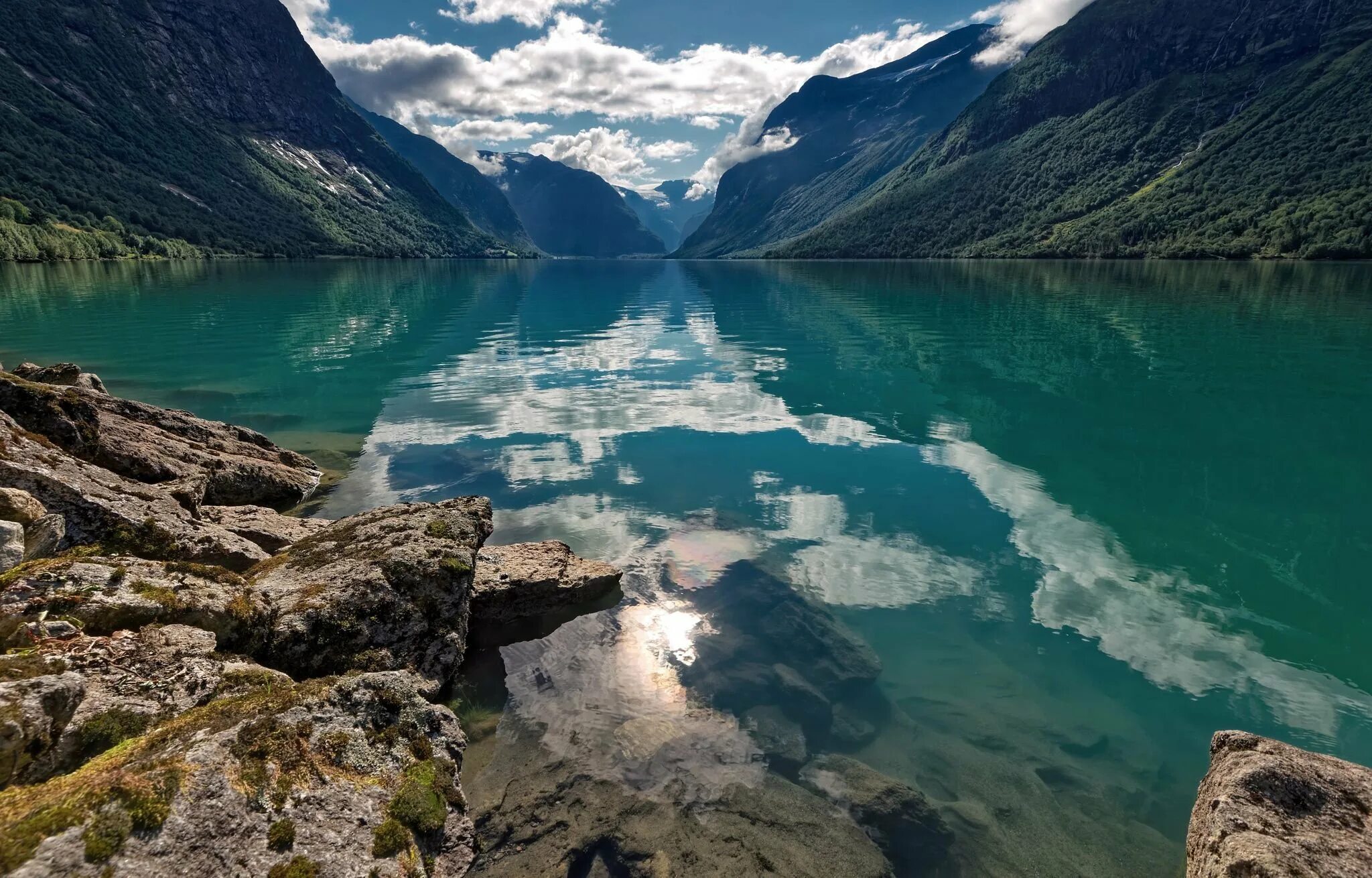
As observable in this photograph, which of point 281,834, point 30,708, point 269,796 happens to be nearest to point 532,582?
point 269,796

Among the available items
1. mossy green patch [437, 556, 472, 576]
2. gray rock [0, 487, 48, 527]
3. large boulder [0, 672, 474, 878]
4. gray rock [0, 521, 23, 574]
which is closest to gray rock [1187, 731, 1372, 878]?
large boulder [0, 672, 474, 878]

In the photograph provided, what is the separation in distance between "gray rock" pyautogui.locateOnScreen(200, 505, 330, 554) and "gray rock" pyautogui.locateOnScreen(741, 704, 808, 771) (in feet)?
35.7

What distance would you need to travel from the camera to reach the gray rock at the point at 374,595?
1026 centimetres

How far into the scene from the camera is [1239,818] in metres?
7.51

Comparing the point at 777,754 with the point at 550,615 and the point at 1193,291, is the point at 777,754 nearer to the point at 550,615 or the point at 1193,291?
the point at 550,615

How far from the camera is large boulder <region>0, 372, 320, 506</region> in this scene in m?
13.9

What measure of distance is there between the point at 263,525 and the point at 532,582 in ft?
22.7

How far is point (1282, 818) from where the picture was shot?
292 inches

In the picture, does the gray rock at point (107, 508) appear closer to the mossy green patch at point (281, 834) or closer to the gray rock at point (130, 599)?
the gray rock at point (130, 599)

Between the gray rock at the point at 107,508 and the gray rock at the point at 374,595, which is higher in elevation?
the gray rock at the point at 107,508

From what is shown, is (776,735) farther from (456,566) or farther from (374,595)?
(374,595)

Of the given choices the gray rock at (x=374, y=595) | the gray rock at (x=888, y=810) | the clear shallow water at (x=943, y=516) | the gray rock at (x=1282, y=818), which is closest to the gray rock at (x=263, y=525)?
the gray rock at (x=374, y=595)

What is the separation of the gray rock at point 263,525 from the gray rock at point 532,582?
176 inches

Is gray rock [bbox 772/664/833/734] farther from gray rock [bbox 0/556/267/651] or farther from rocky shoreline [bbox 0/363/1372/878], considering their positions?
gray rock [bbox 0/556/267/651]
